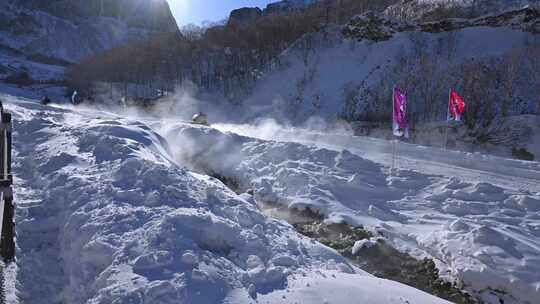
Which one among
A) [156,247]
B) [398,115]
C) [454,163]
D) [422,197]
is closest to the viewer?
[156,247]

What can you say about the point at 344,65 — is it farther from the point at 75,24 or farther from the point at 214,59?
the point at 75,24

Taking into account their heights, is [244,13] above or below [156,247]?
above

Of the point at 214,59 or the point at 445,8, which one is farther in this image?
the point at 214,59

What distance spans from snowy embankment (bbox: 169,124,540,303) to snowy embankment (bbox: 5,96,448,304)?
8.77 feet

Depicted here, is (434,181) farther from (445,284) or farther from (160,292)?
(160,292)

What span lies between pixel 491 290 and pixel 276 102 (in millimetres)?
34521

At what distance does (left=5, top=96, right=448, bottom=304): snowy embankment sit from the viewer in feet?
14.5

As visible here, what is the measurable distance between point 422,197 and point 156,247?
7.70 m

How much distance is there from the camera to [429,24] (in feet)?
145

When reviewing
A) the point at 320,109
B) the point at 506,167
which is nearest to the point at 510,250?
the point at 506,167

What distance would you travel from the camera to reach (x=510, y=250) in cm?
739

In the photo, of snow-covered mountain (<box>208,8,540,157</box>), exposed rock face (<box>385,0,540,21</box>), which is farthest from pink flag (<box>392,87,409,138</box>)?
exposed rock face (<box>385,0,540,21</box>)

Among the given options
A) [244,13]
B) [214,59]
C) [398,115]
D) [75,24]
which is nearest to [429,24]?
[214,59]

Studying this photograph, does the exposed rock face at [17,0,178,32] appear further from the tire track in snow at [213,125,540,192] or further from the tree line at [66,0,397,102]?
the tire track in snow at [213,125,540,192]
